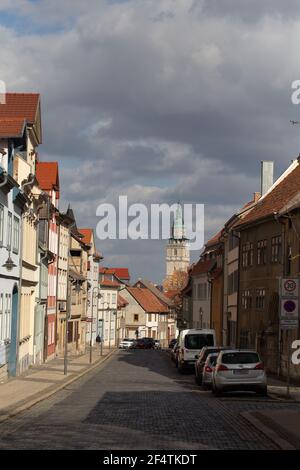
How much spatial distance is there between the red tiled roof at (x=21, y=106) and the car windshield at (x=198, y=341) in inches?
623

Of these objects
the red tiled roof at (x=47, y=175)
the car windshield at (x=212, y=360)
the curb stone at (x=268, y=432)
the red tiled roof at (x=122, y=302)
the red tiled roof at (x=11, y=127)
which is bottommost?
the curb stone at (x=268, y=432)

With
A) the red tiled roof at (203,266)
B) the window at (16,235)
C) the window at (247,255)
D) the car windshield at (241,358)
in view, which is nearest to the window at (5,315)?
the window at (16,235)

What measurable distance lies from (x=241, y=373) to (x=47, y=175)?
29895 mm

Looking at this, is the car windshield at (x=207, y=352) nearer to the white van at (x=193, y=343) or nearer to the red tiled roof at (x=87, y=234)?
the white van at (x=193, y=343)

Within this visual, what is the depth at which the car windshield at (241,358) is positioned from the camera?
98.0ft

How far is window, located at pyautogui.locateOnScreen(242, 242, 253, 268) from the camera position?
2021 inches

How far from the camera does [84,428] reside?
1784 centimetres

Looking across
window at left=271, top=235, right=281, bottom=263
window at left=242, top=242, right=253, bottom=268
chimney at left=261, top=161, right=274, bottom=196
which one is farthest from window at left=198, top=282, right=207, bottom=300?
window at left=271, top=235, right=281, bottom=263

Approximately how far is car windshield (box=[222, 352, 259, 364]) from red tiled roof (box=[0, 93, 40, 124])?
15.4 m

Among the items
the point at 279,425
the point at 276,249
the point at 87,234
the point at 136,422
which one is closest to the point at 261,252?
the point at 276,249

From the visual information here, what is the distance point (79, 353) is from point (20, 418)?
55384 millimetres

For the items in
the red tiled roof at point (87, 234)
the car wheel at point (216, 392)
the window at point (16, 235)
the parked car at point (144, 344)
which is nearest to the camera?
the car wheel at point (216, 392)

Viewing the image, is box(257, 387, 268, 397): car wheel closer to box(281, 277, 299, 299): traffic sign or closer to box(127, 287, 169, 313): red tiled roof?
box(281, 277, 299, 299): traffic sign

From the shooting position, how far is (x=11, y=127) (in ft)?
119
